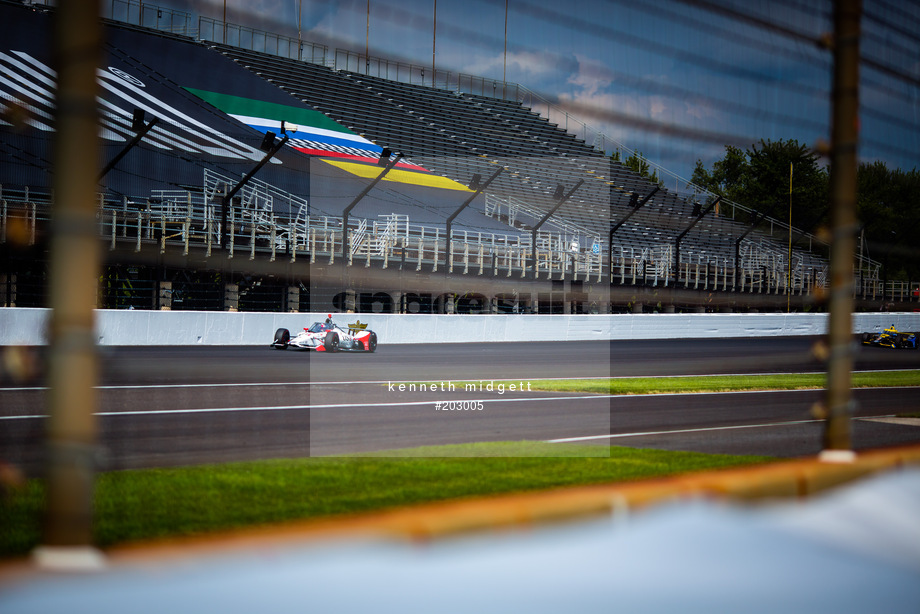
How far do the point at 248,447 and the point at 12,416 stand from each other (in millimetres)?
3446

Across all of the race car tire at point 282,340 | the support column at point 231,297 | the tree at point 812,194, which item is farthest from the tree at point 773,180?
the race car tire at point 282,340

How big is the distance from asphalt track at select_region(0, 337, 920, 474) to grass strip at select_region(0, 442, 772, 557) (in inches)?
20.8

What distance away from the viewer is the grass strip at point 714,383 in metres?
14.0

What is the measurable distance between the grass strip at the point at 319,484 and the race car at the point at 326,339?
12759 millimetres

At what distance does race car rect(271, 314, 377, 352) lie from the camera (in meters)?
20.1

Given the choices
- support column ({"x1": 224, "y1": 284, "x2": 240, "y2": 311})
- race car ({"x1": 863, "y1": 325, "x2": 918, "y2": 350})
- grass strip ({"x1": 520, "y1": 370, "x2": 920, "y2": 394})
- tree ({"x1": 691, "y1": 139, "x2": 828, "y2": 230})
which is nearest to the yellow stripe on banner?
support column ({"x1": 224, "y1": 284, "x2": 240, "y2": 311})

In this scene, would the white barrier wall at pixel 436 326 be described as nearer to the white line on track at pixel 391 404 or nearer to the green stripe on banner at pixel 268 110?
the white line on track at pixel 391 404

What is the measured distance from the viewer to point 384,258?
1004 inches

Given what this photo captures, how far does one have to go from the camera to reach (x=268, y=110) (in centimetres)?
3653

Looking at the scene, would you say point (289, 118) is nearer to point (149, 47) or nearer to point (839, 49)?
point (149, 47)

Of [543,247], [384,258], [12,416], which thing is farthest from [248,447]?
[543,247]

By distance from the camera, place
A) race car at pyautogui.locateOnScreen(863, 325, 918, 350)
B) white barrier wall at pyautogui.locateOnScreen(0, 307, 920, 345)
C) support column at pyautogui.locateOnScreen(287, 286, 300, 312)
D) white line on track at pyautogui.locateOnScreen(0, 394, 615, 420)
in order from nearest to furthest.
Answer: white line on track at pyautogui.locateOnScreen(0, 394, 615, 420)
white barrier wall at pyautogui.locateOnScreen(0, 307, 920, 345)
support column at pyautogui.locateOnScreen(287, 286, 300, 312)
race car at pyautogui.locateOnScreen(863, 325, 918, 350)

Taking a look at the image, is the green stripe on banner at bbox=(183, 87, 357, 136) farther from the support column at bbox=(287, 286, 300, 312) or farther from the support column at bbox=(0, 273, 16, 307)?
the support column at bbox=(0, 273, 16, 307)

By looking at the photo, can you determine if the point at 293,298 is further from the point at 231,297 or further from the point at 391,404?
the point at 391,404
